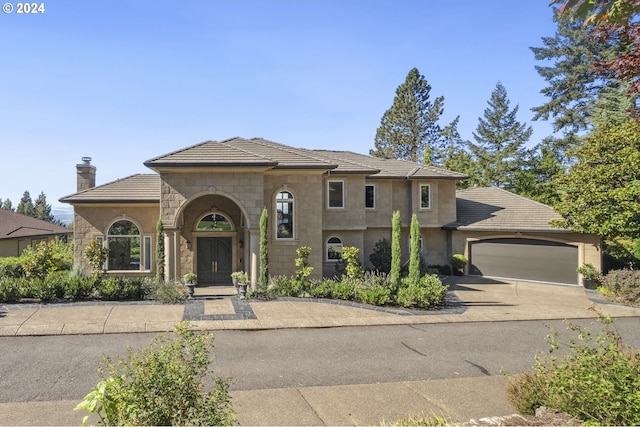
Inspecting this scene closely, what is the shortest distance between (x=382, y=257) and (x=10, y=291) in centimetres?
1567

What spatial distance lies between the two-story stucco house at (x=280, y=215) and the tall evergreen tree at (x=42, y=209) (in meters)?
49.0

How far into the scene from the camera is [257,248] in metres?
15.8

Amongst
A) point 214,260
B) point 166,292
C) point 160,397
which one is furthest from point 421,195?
point 160,397

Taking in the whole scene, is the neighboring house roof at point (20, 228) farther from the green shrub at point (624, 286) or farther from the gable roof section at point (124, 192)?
the green shrub at point (624, 286)

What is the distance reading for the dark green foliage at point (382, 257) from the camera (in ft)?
64.6

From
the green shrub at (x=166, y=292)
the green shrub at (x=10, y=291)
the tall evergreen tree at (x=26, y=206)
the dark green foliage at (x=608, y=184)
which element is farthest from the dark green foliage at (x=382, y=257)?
the tall evergreen tree at (x=26, y=206)

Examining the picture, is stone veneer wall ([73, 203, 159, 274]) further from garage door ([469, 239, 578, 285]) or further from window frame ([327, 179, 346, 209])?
garage door ([469, 239, 578, 285])

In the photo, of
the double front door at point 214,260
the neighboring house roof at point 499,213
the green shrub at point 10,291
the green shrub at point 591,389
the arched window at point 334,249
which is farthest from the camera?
the neighboring house roof at point 499,213

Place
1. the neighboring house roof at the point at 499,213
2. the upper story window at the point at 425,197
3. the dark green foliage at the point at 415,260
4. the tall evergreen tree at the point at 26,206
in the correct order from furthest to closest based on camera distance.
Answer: the tall evergreen tree at the point at 26,206
the upper story window at the point at 425,197
the neighboring house roof at the point at 499,213
the dark green foliage at the point at 415,260

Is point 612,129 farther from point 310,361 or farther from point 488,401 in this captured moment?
point 310,361

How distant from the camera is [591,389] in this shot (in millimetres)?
4359

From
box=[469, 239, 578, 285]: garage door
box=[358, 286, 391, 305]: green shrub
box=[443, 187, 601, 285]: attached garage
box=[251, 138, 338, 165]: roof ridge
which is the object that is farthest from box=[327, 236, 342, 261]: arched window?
box=[469, 239, 578, 285]: garage door

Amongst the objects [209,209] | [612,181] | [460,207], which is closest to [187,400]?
[209,209]

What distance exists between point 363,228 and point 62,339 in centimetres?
1376
